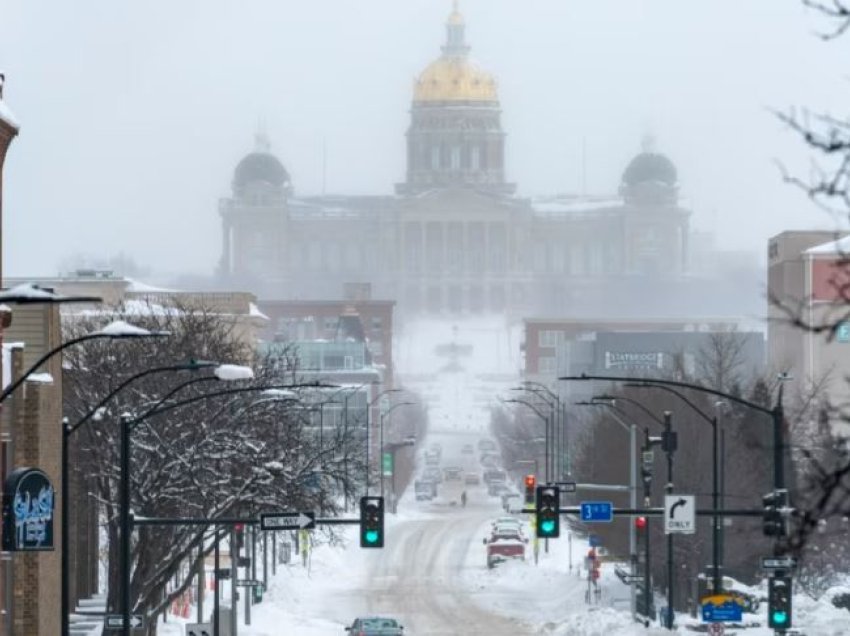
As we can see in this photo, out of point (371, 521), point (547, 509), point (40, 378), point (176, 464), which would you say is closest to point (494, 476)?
point (176, 464)

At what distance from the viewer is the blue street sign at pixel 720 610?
4909 cm

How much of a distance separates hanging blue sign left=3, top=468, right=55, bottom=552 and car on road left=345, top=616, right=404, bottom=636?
2267 cm

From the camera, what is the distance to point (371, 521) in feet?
158

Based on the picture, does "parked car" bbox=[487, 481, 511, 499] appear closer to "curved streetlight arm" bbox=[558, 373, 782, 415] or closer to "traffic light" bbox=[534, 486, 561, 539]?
"curved streetlight arm" bbox=[558, 373, 782, 415]

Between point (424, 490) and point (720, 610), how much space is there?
97.0 m

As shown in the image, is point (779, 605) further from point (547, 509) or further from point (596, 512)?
point (596, 512)

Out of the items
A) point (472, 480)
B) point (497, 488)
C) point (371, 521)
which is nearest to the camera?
point (371, 521)

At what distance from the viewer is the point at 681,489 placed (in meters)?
74.9

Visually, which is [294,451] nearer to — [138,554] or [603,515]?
[138,554]

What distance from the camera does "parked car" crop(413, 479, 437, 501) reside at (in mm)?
143650

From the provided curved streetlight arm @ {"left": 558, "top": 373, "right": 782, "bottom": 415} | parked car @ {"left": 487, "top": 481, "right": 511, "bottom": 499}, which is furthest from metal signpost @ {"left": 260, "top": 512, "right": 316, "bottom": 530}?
parked car @ {"left": 487, "top": 481, "right": 511, "bottom": 499}

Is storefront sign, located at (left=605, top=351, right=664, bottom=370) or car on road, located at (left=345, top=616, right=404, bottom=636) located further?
storefront sign, located at (left=605, top=351, right=664, bottom=370)

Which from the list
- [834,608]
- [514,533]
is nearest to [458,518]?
[514,533]

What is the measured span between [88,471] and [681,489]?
2128 centimetres
